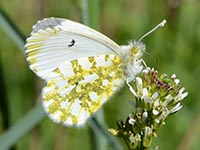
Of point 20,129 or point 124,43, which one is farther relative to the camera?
point 124,43

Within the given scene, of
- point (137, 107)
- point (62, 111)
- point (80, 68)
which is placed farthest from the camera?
point (80, 68)

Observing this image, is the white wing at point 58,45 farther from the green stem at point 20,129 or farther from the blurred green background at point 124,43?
the blurred green background at point 124,43

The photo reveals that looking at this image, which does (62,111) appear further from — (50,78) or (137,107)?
(137,107)

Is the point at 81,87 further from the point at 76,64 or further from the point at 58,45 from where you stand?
→ the point at 58,45

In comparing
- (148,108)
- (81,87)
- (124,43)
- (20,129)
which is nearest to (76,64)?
(81,87)

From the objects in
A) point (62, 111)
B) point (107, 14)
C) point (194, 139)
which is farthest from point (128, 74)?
point (107, 14)

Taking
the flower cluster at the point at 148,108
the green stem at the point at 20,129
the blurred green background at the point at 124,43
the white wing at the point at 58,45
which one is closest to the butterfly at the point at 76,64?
the white wing at the point at 58,45
